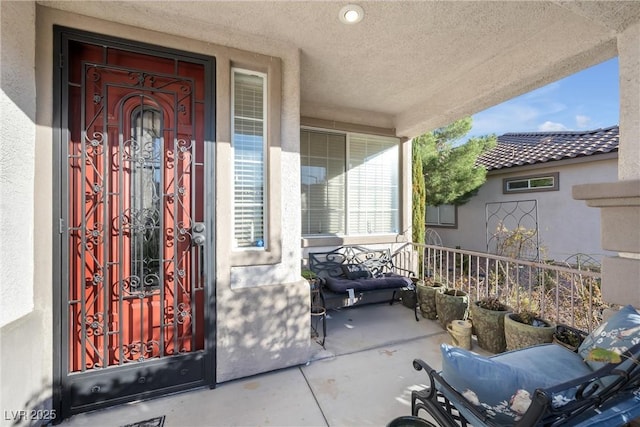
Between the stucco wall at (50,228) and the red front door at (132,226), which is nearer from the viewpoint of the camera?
the stucco wall at (50,228)

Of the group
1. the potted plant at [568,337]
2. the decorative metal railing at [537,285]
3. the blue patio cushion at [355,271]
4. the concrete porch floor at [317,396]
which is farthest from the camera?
the blue patio cushion at [355,271]

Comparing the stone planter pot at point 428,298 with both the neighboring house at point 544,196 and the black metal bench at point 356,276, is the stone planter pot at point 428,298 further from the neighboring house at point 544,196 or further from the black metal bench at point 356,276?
the neighboring house at point 544,196

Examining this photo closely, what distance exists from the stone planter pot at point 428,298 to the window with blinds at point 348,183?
117 centimetres

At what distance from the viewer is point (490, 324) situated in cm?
270

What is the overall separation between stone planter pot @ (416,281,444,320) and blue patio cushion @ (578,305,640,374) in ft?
6.13

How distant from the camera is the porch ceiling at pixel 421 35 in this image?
1.99 meters

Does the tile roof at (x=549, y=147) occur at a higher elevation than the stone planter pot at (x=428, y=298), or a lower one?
higher

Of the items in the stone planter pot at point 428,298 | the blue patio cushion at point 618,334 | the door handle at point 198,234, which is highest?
the door handle at point 198,234

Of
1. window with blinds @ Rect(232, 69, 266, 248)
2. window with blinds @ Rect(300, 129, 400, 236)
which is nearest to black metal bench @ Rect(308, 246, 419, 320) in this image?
window with blinds @ Rect(300, 129, 400, 236)

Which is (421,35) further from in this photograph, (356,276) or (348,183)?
(356,276)

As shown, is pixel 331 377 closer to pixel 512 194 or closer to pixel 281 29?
pixel 281 29

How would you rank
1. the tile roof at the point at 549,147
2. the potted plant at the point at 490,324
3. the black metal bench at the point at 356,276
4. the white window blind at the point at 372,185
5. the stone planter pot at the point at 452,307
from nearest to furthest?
the potted plant at the point at 490,324 < the stone planter pot at the point at 452,307 < the black metal bench at the point at 356,276 < the white window blind at the point at 372,185 < the tile roof at the point at 549,147

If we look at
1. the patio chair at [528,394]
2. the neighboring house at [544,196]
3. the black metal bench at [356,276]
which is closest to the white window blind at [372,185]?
the black metal bench at [356,276]

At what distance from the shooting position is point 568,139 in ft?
24.7
